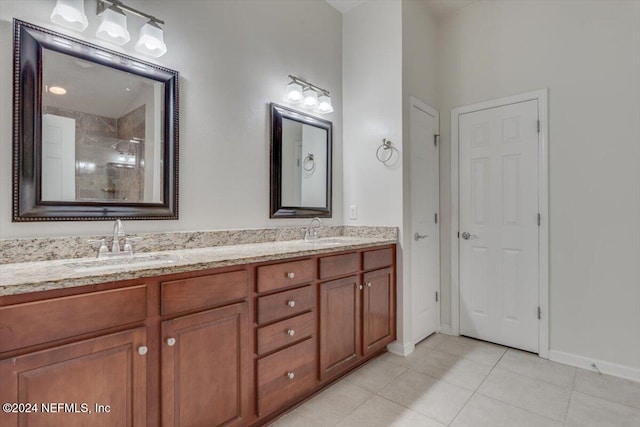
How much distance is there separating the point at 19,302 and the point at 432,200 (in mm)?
2850

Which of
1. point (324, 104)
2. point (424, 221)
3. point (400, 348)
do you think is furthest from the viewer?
point (424, 221)

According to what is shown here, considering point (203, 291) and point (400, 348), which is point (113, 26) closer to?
point (203, 291)

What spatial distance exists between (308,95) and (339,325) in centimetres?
178

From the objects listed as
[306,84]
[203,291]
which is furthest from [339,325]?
[306,84]

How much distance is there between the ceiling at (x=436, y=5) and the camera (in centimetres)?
289

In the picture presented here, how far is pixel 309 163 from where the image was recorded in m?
2.72

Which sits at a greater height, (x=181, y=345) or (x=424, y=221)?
(x=424, y=221)

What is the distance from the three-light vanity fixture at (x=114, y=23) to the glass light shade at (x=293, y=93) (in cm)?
94

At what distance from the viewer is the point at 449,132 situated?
307cm

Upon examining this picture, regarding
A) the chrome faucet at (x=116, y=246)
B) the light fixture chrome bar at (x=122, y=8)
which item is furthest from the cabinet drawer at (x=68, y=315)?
the light fixture chrome bar at (x=122, y=8)

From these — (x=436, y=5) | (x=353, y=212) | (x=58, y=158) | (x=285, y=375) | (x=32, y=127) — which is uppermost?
(x=436, y=5)

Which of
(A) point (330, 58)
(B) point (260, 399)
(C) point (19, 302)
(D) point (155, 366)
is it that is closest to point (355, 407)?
(B) point (260, 399)

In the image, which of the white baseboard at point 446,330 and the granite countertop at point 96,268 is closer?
the granite countertop at point 96,268

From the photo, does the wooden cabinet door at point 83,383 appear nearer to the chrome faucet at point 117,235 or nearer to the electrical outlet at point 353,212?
the chrome faucet at point 117,235
